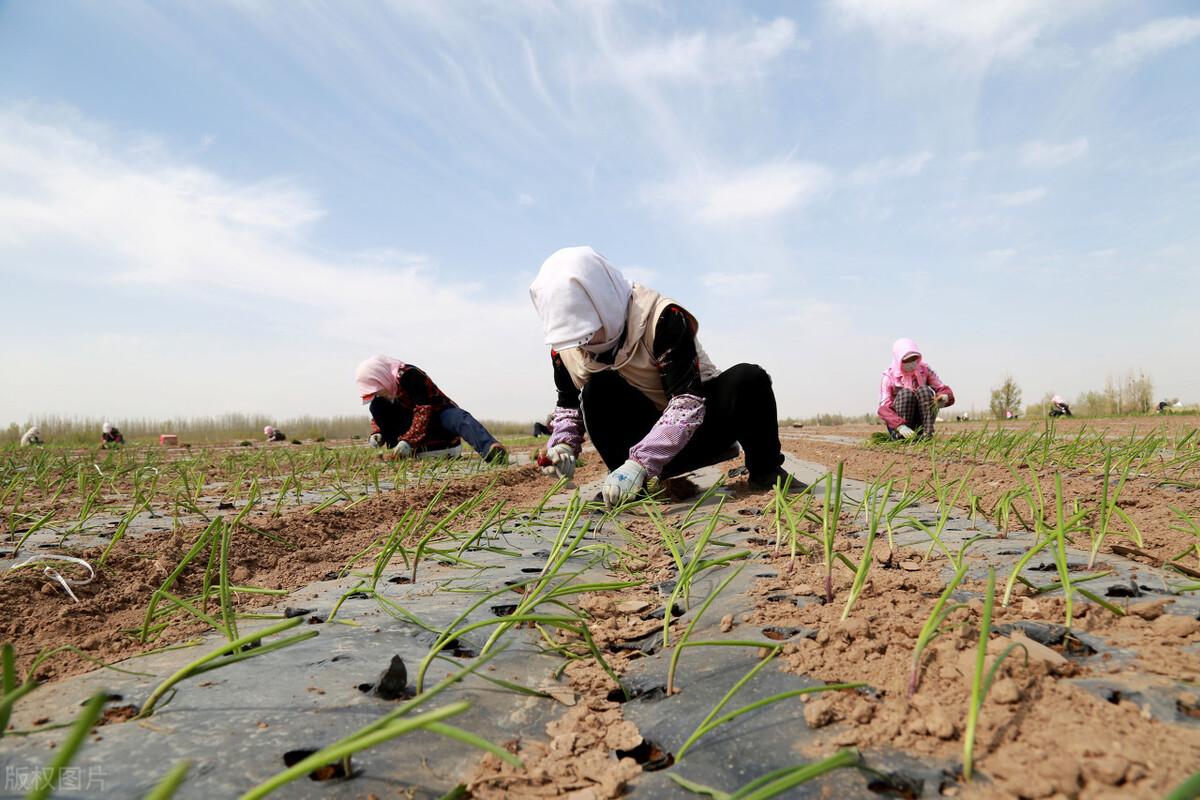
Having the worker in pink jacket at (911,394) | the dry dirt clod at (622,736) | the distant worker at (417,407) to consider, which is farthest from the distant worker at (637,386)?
the worker in pink jacket at (911,394)

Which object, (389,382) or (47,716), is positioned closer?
(47,716)

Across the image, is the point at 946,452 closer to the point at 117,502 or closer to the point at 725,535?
the point at 725,535

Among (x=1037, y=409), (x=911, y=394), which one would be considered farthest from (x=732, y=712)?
(x=1037, y=409)

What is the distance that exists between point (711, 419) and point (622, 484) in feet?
2.97

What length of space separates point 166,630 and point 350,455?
13.9 feet

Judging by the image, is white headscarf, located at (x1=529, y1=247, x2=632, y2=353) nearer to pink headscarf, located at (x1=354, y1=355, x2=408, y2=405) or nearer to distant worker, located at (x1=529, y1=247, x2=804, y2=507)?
distant worker, located at (x1=529, y1=247, x2=804, y2=507)

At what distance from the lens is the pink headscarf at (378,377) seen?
633cm

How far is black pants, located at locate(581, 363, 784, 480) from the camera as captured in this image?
3.24 metres

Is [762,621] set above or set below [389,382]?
below

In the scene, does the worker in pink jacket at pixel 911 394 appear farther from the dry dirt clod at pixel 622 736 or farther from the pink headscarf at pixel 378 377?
the dry dirt clod at pixel 622 736

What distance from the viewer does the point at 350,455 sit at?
5.41m

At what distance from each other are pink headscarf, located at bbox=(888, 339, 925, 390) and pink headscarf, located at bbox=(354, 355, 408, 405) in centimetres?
568

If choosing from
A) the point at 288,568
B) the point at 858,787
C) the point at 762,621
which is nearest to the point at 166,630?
the point at 288,568

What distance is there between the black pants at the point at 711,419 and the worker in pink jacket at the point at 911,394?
475cm
